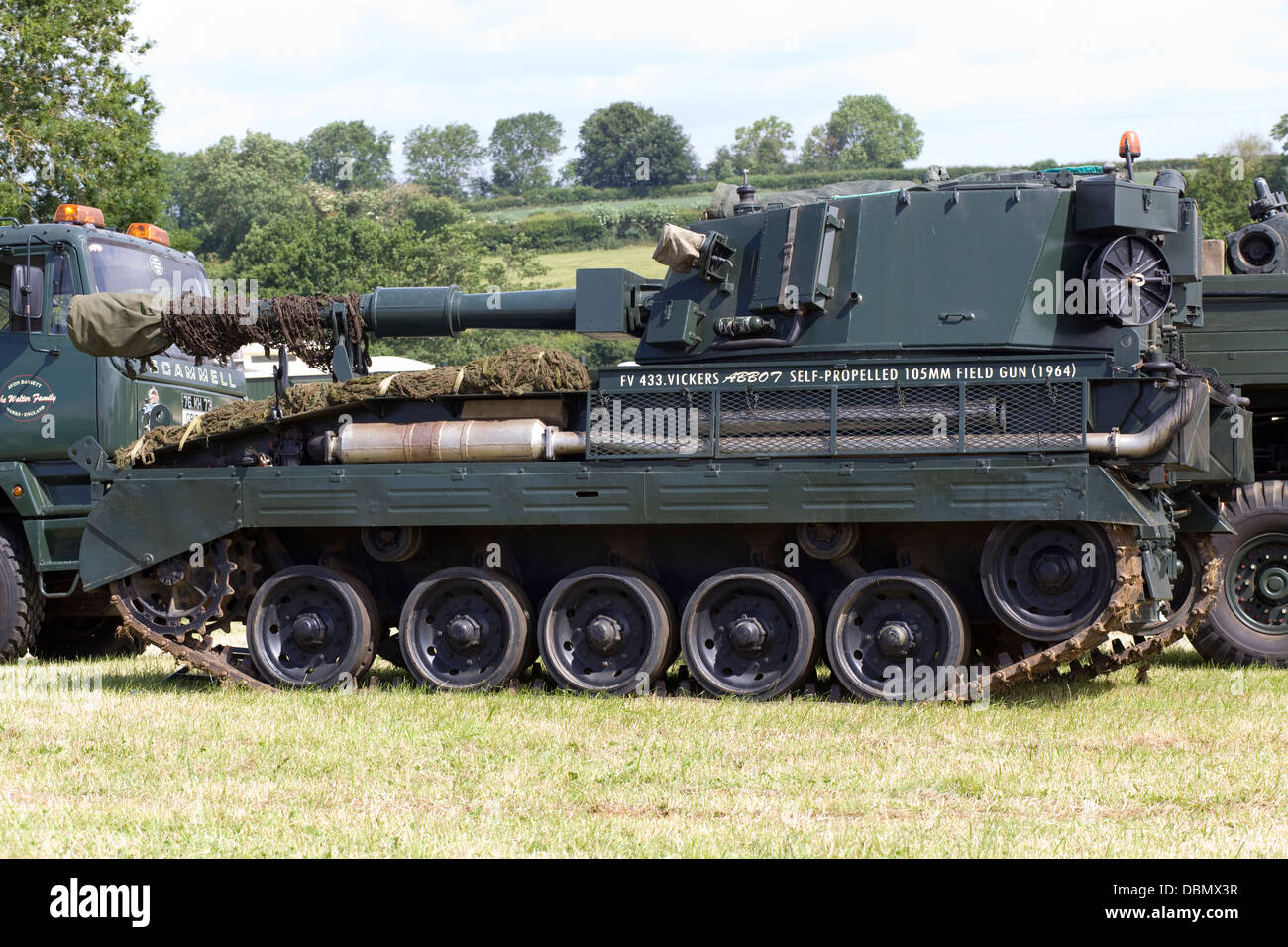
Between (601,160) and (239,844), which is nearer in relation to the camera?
(239,844)

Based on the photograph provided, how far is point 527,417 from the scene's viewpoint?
39.9 feet

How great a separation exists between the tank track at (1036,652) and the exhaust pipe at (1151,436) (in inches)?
22.2

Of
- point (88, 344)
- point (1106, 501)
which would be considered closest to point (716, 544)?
point (1106, 501)

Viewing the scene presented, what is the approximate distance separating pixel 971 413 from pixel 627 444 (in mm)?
2613

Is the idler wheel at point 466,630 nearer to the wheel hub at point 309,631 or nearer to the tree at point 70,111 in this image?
the wheel hub at point 309,631

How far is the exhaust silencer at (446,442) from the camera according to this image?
39.2ft

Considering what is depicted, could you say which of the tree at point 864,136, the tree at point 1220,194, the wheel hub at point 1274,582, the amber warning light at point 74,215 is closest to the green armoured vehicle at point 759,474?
the wheel hub at point 1274,582

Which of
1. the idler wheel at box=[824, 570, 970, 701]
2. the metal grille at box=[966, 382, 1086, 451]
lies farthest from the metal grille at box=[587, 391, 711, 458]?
the metal grille at box=[966, 382, 1086, 451]

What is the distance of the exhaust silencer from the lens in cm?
1195

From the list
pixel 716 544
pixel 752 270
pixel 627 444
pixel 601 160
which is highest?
pixel 601 160

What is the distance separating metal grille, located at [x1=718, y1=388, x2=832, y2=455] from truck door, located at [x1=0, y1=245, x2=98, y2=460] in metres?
6.66

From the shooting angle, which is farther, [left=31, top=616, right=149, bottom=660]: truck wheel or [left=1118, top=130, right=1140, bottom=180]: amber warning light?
[left=31, top=616, right=149, bottom=660]: truck wheel

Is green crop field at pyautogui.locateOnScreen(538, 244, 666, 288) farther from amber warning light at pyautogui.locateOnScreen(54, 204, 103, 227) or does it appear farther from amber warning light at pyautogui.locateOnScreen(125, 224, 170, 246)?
amber warning light at pyautogui.locateOnScreen(54, 204, 103, 227)

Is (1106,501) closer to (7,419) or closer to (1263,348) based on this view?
(1263,348)
